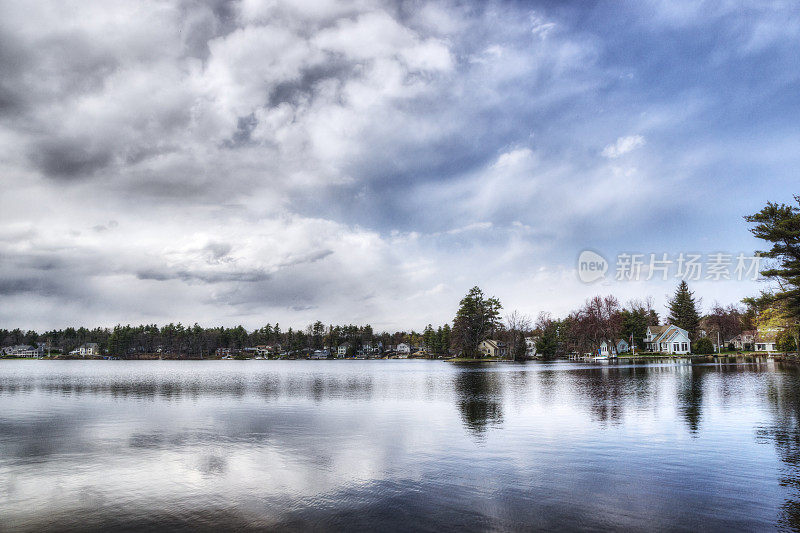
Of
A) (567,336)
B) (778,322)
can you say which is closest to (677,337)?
(567,336)

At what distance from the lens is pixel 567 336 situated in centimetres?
14062

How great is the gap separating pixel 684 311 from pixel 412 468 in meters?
Result: 140

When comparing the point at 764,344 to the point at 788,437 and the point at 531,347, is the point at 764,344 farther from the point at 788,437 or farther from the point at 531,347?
the point at 788,437

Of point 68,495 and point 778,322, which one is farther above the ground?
point 778,322

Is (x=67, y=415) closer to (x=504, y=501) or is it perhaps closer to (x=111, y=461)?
(x=111, y=461)

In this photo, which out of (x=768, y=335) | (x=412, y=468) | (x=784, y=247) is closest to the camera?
(x=412, y=468)

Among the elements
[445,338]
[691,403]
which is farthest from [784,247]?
[445,338]

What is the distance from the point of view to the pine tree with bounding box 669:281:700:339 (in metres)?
129

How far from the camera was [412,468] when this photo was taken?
15.2 meters

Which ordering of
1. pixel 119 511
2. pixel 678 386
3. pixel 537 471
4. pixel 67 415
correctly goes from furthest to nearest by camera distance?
pixel 678 386 → pixel 67 415 → pixel 537 471 → pixel 119 511

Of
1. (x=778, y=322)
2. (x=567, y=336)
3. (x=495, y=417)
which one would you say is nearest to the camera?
(x=495, y=417)

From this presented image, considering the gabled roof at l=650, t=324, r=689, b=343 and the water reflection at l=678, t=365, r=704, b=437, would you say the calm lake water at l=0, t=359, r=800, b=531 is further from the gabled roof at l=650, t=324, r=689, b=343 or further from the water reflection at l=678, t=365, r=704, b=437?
the gabled roof at l=650, t=324, r=689, b=343

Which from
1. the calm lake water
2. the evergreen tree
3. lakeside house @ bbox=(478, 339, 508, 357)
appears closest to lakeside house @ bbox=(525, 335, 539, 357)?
lakeside house @ bbox=(478, 339, 508, 357)

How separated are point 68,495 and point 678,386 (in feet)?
139
